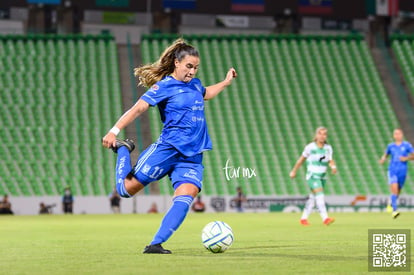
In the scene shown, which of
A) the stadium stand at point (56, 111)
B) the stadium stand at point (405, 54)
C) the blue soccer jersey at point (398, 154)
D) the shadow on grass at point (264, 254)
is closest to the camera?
the shadow on grass at point (264, 254)

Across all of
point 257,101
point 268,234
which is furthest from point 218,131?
point 268,234

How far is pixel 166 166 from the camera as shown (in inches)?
363

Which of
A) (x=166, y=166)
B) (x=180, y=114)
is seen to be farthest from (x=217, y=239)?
(x=180, y=114)

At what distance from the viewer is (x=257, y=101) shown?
35.4 metres

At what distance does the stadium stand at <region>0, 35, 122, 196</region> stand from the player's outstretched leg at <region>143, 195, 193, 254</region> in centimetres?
2086

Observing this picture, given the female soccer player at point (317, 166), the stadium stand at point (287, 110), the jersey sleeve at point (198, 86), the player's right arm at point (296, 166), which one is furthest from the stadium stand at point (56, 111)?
the jersey sleeve at point (198, 86)

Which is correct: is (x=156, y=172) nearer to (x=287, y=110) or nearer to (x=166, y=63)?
(x=166, y=63)

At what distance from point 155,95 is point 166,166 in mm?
797

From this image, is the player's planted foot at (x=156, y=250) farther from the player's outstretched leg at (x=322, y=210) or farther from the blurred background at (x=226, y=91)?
the blurred background at (x=226, y=91)

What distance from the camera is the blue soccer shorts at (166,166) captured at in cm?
917

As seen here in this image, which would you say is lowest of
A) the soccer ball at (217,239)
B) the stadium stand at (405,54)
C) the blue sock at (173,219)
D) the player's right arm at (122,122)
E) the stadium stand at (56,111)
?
the soccer ball at (217,239)

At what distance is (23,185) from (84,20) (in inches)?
428

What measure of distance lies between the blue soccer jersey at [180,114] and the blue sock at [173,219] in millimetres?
513

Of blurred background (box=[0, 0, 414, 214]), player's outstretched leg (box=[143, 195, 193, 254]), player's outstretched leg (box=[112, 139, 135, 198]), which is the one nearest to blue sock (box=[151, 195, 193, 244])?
player's outstretched leg (box=[143, 195, 193, 254])
